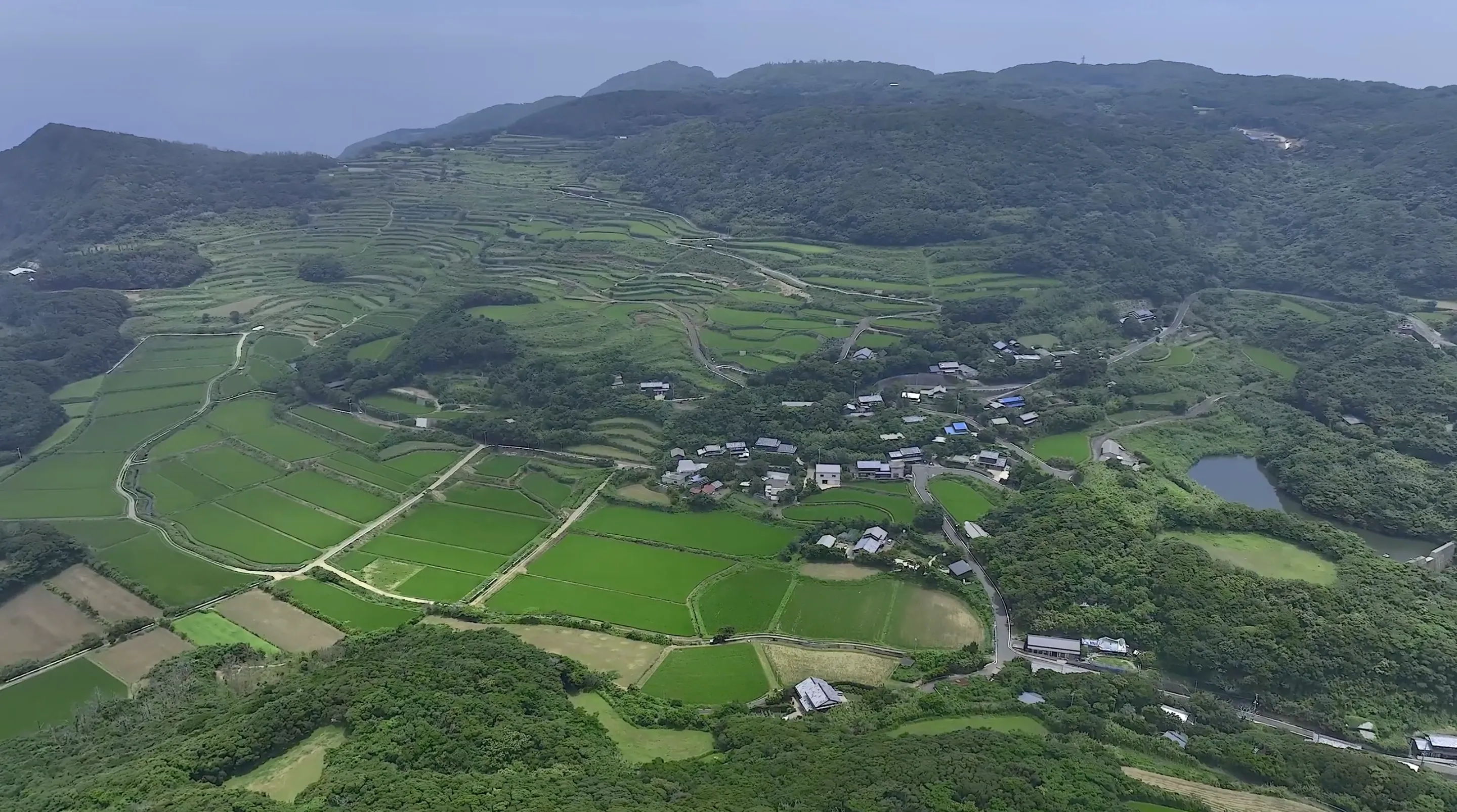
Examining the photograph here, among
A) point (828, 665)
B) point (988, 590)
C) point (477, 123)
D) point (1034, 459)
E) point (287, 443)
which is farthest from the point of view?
point (477, 123)

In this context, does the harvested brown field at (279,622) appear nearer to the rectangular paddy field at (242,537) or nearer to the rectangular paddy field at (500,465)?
the rectangular paddy field at (242,537)

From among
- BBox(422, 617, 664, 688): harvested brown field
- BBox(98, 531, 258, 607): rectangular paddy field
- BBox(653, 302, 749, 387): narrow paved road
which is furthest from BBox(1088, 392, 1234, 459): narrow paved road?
BBox(98, 531, 258, 607): rectangular paddy field

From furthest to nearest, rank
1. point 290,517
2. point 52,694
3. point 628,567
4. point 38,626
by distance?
1. point 290,517
2. point 628,567
3. point 38,626
4. point 52,694

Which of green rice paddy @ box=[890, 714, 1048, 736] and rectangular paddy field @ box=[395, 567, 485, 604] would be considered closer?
green rice paddy @ box=[890, 714, 1048, 736]

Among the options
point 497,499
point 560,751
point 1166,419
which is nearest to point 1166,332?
point 1166,419

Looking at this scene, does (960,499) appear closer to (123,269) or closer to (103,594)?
(103,594)

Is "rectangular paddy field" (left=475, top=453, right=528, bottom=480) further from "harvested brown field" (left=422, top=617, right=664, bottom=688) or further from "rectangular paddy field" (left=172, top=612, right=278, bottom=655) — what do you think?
"rectangular paddy field" (left=172, top=612, right=278, bottom=655)
